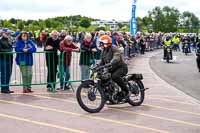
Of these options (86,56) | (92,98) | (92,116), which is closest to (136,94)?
(92,98)

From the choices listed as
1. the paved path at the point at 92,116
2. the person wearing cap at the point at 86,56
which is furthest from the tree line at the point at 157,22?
the paved path at the point at 92,116

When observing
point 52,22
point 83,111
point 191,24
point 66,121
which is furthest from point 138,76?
point 191,24

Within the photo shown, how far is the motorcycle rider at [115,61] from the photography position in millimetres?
10430

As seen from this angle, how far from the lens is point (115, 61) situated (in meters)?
10.4

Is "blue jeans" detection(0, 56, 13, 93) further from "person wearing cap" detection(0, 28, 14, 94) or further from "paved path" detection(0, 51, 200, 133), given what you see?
"paved path" detection(0, 51, 200, 133)

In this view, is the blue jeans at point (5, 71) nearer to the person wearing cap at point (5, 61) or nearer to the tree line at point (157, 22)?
the person wearing cap at point (5, 61)

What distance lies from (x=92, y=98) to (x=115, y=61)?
995 mm

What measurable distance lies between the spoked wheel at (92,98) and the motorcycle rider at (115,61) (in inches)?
22.7

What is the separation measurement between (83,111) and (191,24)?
8630cm

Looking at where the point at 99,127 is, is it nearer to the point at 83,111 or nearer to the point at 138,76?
the point at 83,111

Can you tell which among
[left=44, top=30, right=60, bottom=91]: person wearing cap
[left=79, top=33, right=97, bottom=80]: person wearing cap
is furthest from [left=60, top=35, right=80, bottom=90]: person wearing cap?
[left=79, top=33, right=97, bottom=80]: person wearing cap

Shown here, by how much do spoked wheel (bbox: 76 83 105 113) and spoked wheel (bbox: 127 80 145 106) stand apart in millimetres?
1006

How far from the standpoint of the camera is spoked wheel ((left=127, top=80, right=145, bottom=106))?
1090cm

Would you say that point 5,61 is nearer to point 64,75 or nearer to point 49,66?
point 49,66
